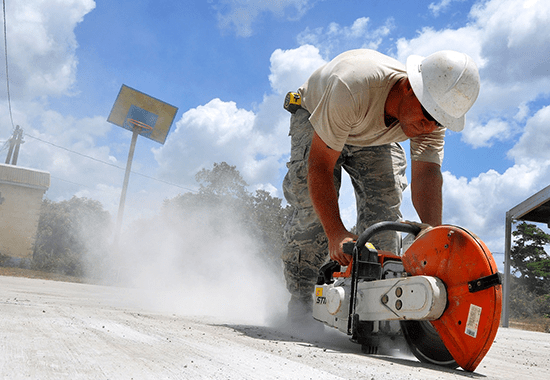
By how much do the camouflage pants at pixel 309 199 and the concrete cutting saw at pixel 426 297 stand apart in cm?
84

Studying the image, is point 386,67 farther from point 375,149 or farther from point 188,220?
point 188,220

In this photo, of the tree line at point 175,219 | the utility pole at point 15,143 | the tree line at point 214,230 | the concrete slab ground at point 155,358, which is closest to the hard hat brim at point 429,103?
the concrete slab ground at point 155,358

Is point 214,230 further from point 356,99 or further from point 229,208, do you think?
point 356,99

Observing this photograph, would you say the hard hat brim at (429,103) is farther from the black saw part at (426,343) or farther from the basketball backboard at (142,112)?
the basketball backboard at (142,112)

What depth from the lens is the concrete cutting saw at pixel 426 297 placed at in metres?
1.48

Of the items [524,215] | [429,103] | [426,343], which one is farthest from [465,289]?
[524,215]

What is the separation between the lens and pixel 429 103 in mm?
2107

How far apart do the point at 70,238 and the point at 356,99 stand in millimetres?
16655

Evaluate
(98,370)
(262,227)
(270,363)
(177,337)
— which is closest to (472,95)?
(270,363)

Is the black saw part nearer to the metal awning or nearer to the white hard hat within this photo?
the white hard hat

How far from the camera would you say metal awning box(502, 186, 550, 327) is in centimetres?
697

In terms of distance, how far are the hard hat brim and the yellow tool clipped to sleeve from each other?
0.97 meters

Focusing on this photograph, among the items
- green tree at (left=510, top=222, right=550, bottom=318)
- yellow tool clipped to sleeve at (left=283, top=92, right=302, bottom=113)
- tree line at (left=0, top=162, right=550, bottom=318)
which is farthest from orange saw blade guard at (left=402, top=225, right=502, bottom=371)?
green tree at (left=510, top=222, right=550, bottom=318)

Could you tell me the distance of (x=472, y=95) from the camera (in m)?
2.12
